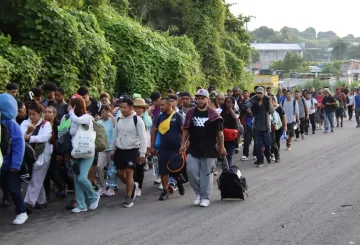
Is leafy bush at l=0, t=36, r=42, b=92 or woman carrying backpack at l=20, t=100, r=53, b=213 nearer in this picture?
woman carrying backpack at l=20, t=100, r=53, b=213

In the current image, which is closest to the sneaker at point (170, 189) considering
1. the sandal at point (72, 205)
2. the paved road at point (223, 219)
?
the paved road at point (223, 219)

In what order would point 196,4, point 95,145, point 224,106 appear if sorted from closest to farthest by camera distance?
point 95,145
point 224,106
point 196,4

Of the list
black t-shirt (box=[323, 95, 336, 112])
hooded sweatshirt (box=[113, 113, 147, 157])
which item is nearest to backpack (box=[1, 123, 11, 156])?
hooded sweatshirt (box=[113, 113, 147, 157])

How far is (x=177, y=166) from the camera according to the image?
9.71 meters

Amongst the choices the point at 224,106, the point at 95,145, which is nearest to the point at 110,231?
the point at 95,145

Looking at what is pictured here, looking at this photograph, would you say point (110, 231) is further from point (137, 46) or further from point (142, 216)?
point (137, 46)

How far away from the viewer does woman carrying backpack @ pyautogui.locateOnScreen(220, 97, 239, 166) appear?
1232cm

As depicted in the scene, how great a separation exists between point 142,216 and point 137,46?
1052 centimetres

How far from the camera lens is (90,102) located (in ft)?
37.1

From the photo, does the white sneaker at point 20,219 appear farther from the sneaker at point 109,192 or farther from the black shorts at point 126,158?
the sneaker at point 109,192

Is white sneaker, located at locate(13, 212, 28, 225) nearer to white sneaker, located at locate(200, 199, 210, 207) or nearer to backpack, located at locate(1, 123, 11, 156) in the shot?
Result: backpack, located at locate(1, 123, 11, 156)

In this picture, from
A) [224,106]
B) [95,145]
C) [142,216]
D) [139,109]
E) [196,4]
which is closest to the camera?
[142,216]

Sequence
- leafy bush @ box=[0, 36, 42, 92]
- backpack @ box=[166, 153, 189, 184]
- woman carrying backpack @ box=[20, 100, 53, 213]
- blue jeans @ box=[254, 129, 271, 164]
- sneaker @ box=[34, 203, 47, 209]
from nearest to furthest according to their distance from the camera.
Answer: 1. woman carrying backpack @ box=[20, 100, 53, 213]
2. sneaker @ box=[34, 203, 47, 209]
3. backpack @ box=[166, 153, 189, 184]
4. leafy bush @ box=[0, 36, 42, 92]
5. blue jeans @ box=[254, 129, 271, 164]

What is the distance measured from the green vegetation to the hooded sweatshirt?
3.26m
